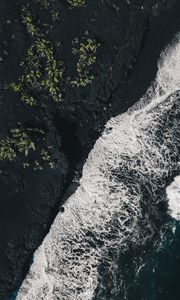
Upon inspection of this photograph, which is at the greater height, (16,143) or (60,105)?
(60,105)

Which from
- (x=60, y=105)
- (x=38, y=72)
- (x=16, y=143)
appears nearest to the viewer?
(x=16, y=143)

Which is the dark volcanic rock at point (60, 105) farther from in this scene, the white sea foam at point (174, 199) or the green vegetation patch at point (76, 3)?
the white sea foam at point (174, 199)

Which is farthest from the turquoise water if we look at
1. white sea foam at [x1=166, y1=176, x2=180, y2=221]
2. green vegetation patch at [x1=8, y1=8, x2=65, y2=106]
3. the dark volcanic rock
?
green vegetation patch at [x1=8, y1=8, x2=65, y2=106]

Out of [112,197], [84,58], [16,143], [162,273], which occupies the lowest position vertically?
[162,273]

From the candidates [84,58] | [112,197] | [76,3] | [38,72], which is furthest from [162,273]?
[76,3]

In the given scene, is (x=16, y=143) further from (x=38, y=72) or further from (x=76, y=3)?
(x=76, y=3)

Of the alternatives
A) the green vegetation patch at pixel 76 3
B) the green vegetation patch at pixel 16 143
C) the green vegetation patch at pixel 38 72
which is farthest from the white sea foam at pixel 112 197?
the green vegetation patch at pixel 76 3

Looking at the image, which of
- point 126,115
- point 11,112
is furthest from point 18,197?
point 126,115

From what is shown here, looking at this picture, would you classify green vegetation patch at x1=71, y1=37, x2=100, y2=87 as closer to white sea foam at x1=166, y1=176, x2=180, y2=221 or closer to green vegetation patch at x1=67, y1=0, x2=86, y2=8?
green vegetation patch at x1=67, y1=0, x2=86, y2=8
